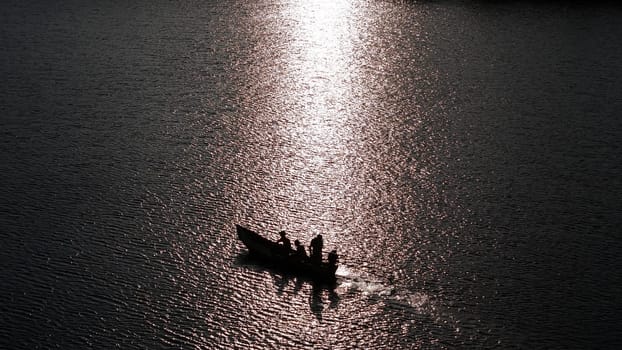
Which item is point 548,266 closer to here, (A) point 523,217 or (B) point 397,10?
(A) point 523,217

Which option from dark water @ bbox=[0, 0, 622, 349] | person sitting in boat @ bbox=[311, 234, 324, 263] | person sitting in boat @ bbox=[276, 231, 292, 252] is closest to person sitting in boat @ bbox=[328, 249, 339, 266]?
person sitting in boat @ bbox=[311, 234, 324, 263]

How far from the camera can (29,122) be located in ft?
181

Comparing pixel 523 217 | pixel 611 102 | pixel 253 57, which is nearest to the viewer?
pixel 523 217

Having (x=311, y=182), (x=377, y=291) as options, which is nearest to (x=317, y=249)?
(x=377, y=291)

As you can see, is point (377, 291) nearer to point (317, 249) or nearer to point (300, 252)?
point (317, 249)

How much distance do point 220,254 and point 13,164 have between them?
1756 centimetres

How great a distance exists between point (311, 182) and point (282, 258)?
10.5m

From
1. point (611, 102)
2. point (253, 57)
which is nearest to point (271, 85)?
point (253, 57)

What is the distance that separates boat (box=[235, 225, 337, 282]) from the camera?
35.8 m

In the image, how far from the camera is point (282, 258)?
37.1 m

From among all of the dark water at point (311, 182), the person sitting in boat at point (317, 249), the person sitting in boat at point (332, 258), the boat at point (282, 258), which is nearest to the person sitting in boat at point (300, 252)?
the boat at point (282, 258)

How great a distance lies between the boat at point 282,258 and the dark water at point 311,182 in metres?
0.60

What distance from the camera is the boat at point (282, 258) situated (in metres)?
35.8

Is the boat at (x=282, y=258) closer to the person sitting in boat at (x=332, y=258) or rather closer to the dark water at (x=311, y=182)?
the person sitting in boat at (x=332, y=258)
